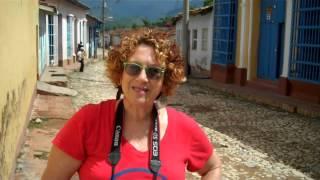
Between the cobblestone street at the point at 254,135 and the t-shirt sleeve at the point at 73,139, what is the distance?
110 cm

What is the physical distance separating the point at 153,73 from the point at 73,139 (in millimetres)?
460

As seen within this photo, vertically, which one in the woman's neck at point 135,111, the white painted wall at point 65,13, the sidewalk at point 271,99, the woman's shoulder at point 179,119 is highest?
the white painted wall at point 65,13

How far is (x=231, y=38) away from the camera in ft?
57.0

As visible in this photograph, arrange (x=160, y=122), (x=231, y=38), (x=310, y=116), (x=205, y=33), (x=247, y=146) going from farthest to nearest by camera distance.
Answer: (x=205, y=33), (x=231, y=38), (x=310, y=116), (x=247, y=146), (x=160, y=122)

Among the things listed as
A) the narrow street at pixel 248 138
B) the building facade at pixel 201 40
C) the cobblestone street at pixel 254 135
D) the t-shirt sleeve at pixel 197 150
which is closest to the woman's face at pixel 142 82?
the t-shirt sleeve at pixel 197 150

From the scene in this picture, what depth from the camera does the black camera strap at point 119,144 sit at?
2.12m

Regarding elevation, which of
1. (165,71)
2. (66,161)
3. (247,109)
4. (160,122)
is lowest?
(247,109)

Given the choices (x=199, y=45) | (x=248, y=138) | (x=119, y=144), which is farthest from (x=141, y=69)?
(x=199, y=45)

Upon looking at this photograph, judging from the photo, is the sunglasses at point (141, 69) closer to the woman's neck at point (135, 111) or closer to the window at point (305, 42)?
the woman's neck at point (135, 111)

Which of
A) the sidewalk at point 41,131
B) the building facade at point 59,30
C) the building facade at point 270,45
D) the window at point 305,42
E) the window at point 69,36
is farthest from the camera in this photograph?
the window at point 69,36

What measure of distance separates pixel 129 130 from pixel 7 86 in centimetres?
279

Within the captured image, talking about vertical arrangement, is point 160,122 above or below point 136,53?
below

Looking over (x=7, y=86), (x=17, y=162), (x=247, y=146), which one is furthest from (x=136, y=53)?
(x=247, y=146)

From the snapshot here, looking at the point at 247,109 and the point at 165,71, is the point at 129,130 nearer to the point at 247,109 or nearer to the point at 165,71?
the point at 165,71
